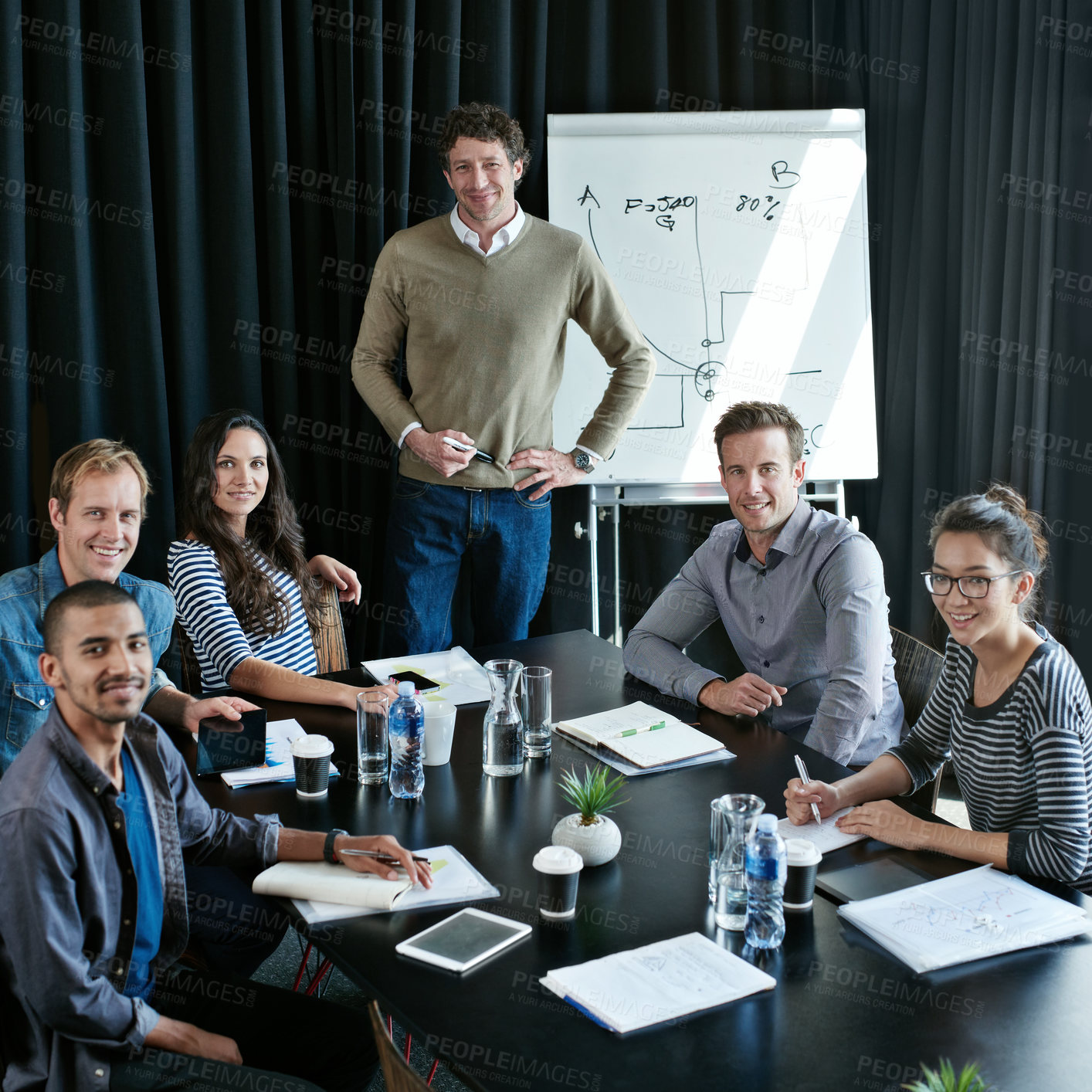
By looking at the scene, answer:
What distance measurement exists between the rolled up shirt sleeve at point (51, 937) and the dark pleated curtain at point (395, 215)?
6.43 feet

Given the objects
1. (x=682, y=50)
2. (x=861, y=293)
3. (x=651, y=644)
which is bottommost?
(x=651, y=644)

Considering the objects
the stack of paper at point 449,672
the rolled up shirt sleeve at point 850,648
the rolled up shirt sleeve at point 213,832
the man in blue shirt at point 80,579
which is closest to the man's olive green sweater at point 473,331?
the stack of paper at point 449,672

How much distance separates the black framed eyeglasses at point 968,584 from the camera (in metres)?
1.76

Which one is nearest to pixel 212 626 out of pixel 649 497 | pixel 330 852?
pixel 330 852

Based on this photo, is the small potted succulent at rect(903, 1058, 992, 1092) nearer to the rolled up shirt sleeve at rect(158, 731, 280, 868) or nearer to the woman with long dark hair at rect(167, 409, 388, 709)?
the rolled up shirt sleeve at rect(158, 731, 280, 868)

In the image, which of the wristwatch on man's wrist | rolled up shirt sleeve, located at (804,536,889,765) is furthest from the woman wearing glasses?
the wristwatch on man's wrist

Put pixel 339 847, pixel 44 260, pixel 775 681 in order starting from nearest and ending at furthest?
pixel 339 847
pixel 775 681
pixel 44 260

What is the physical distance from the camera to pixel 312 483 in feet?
11.7

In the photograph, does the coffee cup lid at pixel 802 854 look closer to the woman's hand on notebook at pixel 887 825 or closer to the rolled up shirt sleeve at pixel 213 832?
the woman's hand on notebook at pixel 887 825

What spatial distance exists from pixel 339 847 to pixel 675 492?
231 centimetres

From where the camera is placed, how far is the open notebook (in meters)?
1.95

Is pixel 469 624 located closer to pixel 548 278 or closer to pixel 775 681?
pixel 548 278

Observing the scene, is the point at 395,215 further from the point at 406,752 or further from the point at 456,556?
the point at 406,752

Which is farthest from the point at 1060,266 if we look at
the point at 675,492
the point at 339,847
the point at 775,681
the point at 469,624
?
the point at 339,847
